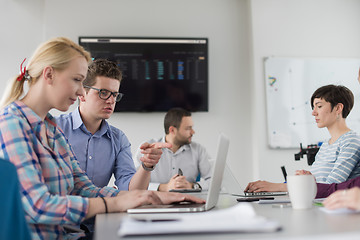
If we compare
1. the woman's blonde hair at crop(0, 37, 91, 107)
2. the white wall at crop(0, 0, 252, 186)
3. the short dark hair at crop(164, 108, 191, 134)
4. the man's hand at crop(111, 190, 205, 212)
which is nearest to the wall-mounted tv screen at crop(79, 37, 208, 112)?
the white wall at crop(0, 0, 252, 186)

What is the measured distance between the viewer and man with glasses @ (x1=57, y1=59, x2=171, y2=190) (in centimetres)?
223

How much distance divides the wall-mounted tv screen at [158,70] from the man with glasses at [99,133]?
1912mm

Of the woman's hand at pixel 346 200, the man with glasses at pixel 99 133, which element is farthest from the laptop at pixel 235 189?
the woman's hand at pixel 346 200

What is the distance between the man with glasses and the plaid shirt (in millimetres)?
695

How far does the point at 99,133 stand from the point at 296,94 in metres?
2.73

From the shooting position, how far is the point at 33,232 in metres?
1.27

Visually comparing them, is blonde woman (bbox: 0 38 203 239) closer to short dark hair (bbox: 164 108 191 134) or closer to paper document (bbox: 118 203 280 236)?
paper document (bbox: 118 203 280 236)

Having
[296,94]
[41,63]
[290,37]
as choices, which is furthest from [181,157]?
[41,63]

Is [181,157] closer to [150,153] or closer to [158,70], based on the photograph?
[158,70]

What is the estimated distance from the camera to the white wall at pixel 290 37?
14.1ft

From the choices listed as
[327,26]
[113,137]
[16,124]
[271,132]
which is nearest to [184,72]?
[271,132]

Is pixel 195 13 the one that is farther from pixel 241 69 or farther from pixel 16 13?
pixel 16 13

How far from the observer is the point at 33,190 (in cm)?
120

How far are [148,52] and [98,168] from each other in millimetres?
2267
